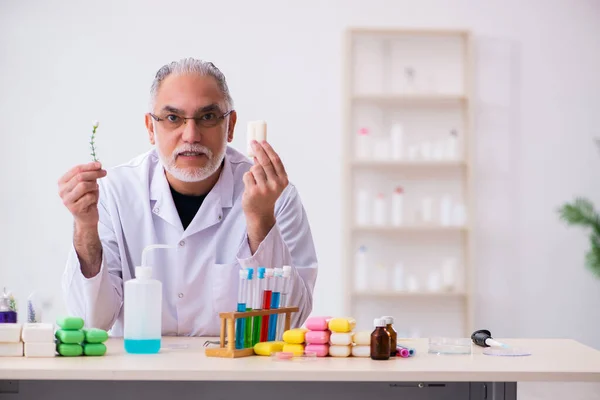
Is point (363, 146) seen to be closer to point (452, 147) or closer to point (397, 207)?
point (397, 207)

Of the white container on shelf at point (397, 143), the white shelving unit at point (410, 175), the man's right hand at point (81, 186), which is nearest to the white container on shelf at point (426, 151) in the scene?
the white shelving unit at point (410, 175)

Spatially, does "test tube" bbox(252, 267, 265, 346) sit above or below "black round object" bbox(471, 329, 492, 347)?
above

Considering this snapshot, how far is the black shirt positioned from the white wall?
7.38ft

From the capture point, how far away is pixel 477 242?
15.6 feet

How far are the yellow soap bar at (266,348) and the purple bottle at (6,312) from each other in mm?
600

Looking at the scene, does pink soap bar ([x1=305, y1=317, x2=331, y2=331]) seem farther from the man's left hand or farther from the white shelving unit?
the white shelving unit

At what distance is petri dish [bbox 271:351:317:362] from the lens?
1.65 metres

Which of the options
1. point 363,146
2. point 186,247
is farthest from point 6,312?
point 363,146

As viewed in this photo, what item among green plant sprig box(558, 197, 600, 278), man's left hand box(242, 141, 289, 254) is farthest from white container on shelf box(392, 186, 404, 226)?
man's left hand box(242, 141, 289, 254)

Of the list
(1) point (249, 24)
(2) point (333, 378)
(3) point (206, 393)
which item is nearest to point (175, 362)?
(3) point (206, 393)

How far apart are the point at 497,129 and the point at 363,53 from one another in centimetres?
87

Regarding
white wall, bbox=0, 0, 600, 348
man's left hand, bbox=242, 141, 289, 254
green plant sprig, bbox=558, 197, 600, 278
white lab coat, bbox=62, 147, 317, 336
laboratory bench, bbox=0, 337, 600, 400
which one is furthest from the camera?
white wall, bbox=0, 0, 600, 348

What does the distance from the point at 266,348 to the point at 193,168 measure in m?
0.81

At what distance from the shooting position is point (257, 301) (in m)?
1.78
